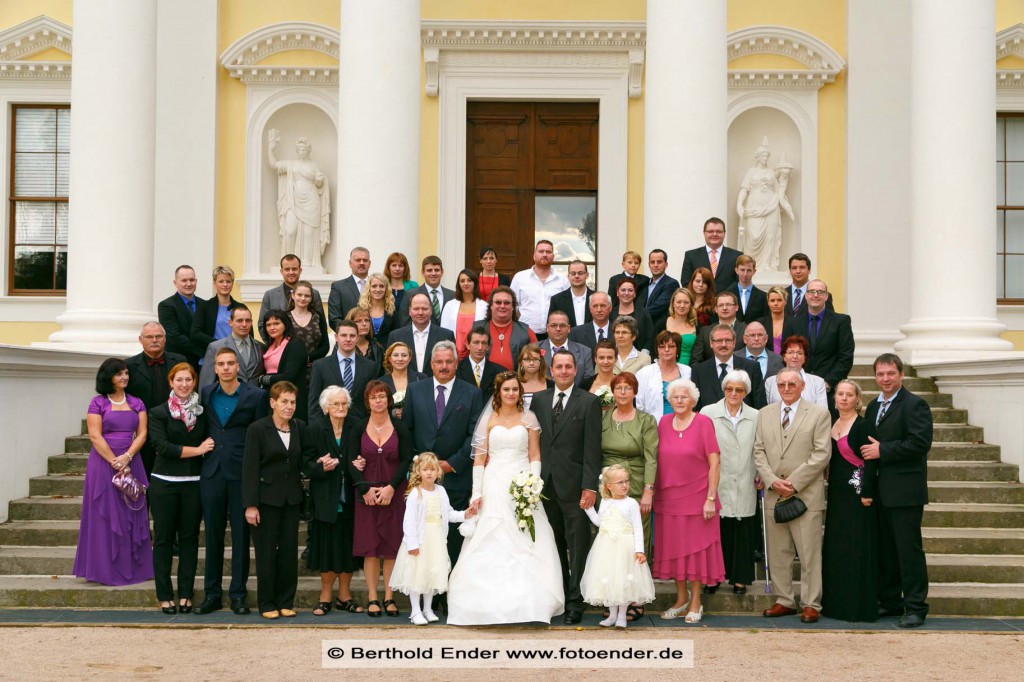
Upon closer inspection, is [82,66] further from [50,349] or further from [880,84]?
[880,84]

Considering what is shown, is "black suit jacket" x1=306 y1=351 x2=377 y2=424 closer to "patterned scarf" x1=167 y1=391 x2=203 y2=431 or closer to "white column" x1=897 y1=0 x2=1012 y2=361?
"patterned scarf" x1=167 y1=391 x2=203 y2=431

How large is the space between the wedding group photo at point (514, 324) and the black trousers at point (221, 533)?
0.09 feet

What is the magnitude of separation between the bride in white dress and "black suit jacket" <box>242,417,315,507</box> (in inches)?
55.5

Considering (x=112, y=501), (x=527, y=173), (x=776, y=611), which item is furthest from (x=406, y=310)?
(x=527, y=173)

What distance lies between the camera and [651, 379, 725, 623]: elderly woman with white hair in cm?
915

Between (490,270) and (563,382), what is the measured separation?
287 centimetres

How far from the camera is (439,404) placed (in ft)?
31.7

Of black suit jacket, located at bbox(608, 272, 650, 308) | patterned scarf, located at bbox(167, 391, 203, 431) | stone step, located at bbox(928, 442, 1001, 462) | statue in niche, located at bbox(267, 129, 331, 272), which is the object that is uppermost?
statue in niche, located at bbox(267, 129, 331, 272)

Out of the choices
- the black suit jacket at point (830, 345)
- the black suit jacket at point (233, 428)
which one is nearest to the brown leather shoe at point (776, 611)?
the black suit jacket at point (830, 345)

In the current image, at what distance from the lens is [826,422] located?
9.30 meters

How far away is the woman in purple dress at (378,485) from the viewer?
30.4ft

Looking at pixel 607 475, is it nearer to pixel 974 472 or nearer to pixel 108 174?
pixel 974 472

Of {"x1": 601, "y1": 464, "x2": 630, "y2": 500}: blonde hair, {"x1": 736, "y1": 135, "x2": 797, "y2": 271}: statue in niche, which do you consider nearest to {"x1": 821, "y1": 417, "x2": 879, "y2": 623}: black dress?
{"x1": 601, "y1": 464, "x2": 630, "y2": 500}: blonde hair

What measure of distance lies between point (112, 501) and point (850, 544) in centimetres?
590
